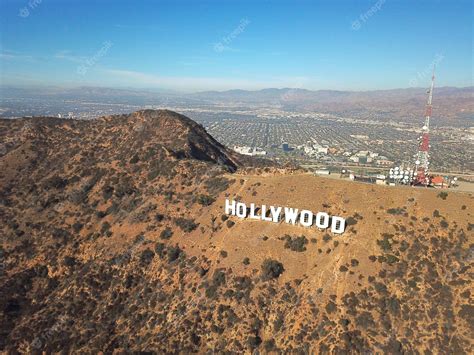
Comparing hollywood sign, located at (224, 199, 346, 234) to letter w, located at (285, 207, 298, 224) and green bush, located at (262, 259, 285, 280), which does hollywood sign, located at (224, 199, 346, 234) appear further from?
green bush, located at (262, 259, 285, 280)

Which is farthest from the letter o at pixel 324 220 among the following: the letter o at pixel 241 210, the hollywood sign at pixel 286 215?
the letter o at pixel 241 210

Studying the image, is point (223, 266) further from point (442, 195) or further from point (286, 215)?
point (442, 195)

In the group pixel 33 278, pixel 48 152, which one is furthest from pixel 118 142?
pixel 33 278

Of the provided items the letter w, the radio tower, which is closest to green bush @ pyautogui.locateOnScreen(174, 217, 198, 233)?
the letter w

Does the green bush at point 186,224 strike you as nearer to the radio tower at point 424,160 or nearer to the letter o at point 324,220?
the letter o at point 324,220

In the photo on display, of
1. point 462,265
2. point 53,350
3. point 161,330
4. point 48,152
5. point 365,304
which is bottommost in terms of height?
point 53,350

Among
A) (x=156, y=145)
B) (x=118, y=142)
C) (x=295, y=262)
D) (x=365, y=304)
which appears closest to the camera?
(x=365, y=304)

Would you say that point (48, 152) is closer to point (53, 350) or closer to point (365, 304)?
point (53, 350)

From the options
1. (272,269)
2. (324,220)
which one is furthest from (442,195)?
(272,269)
